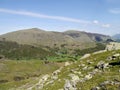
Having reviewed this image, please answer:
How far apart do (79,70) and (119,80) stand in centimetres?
2421

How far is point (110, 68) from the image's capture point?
41.4 meters

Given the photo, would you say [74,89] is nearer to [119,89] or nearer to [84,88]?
[84,88]

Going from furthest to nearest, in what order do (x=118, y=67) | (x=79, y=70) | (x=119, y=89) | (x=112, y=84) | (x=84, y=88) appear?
(x=79, y=70)
(x=118, y=67)
(x=84, y=88)
(x=112, y=84)
(x=119, y=89)

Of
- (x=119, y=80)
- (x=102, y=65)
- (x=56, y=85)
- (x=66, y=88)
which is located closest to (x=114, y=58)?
(x=102, y=65)

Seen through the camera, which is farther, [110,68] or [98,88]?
[110,68]

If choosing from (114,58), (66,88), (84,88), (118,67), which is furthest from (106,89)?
(114,58)

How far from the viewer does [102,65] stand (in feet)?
149

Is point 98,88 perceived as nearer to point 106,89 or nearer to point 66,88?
point 106,89

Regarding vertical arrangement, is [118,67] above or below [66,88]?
above

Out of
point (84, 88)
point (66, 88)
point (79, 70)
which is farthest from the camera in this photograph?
point (79, 70)

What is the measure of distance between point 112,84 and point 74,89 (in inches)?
359

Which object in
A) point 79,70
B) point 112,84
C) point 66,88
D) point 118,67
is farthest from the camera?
point 79,70

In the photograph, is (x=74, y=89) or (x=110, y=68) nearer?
(x=74, y=89)

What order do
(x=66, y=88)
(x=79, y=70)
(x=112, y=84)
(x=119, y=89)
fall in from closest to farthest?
(x=119, y=89)
(x=112, y=84)
(x=66, y=88)
(x=79, y=70)
